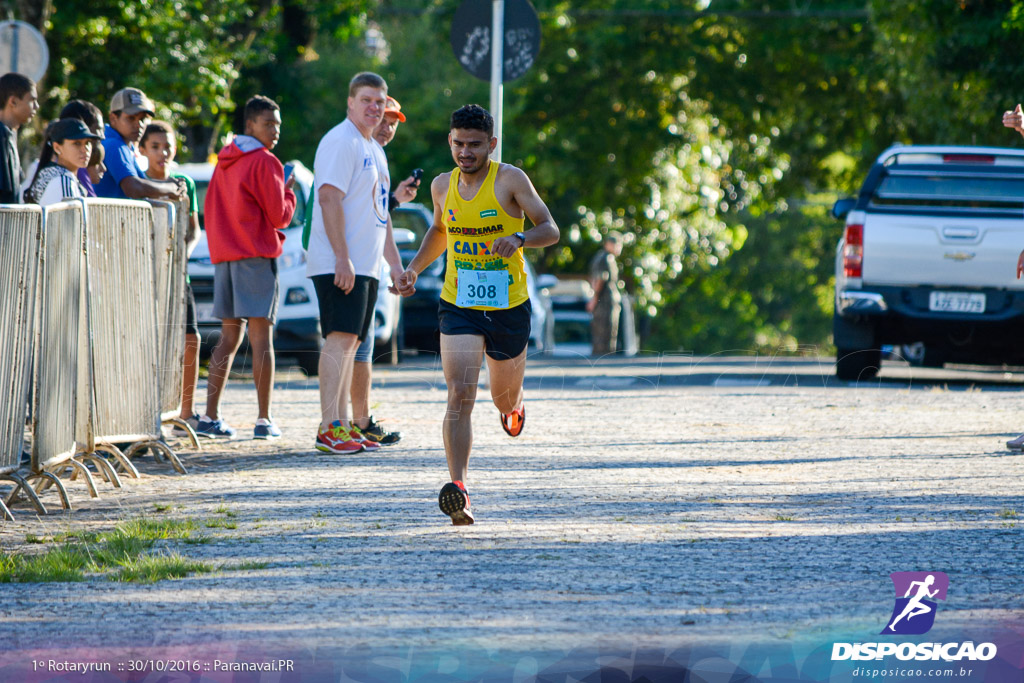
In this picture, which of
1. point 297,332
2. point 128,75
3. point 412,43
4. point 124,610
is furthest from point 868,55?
point 124,610

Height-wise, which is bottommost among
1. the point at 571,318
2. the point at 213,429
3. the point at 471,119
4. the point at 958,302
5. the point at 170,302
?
the point at 571,318

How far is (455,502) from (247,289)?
3446mm

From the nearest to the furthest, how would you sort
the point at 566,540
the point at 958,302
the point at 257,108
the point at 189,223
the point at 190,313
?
the point at 566,540
the point at 257,108
the point at 190,313
the point at 189,223
the point at 958,302

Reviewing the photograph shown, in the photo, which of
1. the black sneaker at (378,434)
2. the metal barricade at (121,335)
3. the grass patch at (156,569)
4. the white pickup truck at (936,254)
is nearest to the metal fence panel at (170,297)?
the metal barricade at (121,335)

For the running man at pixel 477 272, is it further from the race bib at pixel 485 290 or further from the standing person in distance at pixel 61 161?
the standing person in distance at pixel 61 161

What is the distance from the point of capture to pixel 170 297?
845 cm

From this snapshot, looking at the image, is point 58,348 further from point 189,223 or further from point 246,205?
point 189,223

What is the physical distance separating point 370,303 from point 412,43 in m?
26.7

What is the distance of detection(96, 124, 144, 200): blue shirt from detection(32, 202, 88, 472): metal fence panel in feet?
5.74

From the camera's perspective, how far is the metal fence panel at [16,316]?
6.38 meters

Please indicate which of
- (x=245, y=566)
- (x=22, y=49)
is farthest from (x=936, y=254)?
(x=245, y=566)

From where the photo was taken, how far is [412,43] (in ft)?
113

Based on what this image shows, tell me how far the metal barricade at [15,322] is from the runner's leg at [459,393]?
185 centimetres

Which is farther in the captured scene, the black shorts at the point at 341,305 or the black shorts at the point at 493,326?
the black shorts at the point at 341,305
